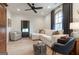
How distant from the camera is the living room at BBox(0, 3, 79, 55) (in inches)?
162

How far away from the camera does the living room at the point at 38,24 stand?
13.5 feet

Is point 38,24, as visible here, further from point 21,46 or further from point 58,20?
point 21,46

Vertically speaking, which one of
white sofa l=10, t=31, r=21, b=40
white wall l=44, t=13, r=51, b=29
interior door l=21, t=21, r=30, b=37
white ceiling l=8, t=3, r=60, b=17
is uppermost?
white ceiling l=8, t=3, r=60, b=17

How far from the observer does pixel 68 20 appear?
4.18 metres

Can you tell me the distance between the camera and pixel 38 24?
4438 millimetres

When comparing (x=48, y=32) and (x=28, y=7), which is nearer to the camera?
(x=28, y=7)

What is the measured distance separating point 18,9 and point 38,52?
5.43ft

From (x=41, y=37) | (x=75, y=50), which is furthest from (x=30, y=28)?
(x=75, y=50)

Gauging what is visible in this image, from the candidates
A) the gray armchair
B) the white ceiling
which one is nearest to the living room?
the white ceiling

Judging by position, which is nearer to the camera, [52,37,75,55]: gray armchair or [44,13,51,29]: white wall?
[52,37,75,55]: gray armchair

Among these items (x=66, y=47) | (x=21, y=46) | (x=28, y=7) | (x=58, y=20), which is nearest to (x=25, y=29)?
Answer: (x=21, y=46)

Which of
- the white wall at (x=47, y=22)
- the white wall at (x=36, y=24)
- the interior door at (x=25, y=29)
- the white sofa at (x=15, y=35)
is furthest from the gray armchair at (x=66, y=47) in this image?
the white sofa at (x=15, y=35)

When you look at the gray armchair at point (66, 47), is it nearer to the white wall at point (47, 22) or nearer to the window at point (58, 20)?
the window at point (58, 20)

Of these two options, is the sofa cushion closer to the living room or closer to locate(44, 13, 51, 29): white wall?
the living room
